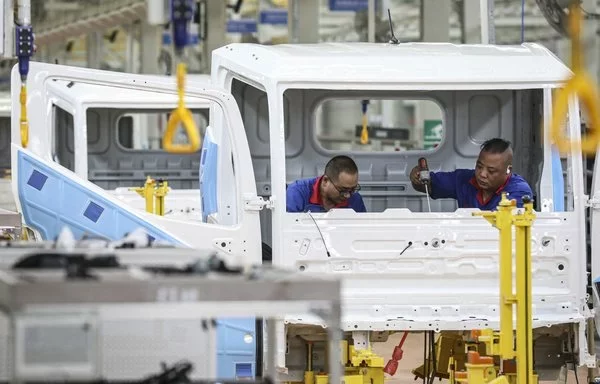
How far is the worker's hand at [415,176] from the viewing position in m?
11.2

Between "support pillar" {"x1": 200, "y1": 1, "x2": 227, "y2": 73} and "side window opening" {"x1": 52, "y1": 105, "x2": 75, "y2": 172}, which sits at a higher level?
"support pillar" {"x1": 200, "y1": 1, "x2": 227, "y2": 73}

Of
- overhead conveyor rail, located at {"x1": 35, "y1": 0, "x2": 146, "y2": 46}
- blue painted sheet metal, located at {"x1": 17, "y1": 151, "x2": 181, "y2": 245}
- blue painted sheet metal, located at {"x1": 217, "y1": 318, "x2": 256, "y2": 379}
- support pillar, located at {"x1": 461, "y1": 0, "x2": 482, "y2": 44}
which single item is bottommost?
blue painted sheet metal, located at {"x1": 217, "y1": 318, "x2": 256, "y2": 379}

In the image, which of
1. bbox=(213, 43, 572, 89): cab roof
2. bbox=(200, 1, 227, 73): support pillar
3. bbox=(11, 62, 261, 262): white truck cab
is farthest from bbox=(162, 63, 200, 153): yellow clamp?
bbox=(200, 1, 227, 73): support pillar

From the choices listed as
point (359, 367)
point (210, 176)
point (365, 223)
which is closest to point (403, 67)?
point (365, 223)

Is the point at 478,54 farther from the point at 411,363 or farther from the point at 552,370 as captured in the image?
the point at 411,363

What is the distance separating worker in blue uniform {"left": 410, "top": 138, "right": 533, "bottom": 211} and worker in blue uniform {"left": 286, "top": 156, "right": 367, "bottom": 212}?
2.19 ft

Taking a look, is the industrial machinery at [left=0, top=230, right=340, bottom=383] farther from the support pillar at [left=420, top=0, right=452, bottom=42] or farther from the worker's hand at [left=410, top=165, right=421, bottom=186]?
the support pillar at [left=420, top=0, right=452, bottom=42]

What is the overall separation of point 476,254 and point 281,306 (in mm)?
4708

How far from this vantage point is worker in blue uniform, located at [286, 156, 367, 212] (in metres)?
10.6

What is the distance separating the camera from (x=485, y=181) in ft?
35.1

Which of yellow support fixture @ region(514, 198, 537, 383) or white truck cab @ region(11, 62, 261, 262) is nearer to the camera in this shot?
yellow support fixture @ region(514, 198, 537, 383)

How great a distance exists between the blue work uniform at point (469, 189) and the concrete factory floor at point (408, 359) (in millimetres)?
2484

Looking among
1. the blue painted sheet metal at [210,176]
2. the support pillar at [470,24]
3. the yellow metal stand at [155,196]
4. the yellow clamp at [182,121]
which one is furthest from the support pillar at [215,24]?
the yellow clamp at [182,121]

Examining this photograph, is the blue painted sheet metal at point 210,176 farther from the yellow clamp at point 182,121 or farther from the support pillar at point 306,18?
the support pillar at point 306,18
